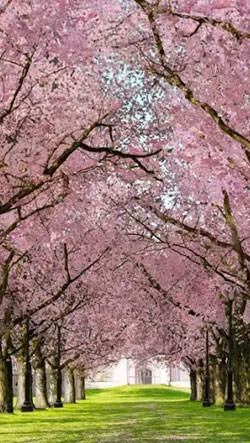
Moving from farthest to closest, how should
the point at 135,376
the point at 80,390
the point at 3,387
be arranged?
the point at 135,376, the point at 80,390, the point at 3,387

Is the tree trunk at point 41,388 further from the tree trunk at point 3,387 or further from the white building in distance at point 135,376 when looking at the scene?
the white building in distance at point 135,376

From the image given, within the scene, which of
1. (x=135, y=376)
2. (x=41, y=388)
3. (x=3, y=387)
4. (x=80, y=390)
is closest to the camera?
(x=3, y=387)

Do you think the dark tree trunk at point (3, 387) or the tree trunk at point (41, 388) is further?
the tree trunk at point (41, 388)

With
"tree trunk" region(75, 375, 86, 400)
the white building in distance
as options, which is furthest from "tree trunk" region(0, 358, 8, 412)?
the white building in distance

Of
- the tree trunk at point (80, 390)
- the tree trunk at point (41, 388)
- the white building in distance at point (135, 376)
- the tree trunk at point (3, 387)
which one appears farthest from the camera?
the white building in distance at point (135, 376)

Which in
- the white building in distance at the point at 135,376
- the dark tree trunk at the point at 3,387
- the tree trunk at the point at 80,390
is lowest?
the dark tree trunk at the point at 3,387

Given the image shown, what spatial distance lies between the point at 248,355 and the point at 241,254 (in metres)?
23.4

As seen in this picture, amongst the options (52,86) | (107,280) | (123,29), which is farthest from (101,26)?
(107,280)

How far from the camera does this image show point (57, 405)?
48.7 meters

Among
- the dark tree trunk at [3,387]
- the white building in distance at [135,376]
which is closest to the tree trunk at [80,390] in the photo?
the dark tree trunk at [3,387]

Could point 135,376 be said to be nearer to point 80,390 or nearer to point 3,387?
point 80,390

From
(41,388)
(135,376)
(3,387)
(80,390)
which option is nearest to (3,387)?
(3,387)

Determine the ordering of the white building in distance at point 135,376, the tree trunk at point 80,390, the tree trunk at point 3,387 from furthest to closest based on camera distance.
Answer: the white building in distance at point 135,376, the tree trunk at point 80,390, the tree trunk at point 3,387

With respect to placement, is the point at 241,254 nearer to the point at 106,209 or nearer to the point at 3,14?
the point at 3,14
